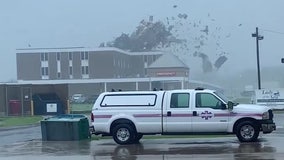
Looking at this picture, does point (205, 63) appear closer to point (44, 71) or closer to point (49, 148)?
point (44, 71)

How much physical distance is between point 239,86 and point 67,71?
39.9m

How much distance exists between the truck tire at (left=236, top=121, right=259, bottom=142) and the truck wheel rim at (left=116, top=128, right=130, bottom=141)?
12.5ft

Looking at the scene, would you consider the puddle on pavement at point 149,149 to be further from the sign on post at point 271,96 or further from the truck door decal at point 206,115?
the sign on post at point 271,96

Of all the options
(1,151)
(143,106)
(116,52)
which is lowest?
(1,151)

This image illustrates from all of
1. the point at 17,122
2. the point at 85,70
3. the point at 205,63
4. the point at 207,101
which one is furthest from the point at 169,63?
the point at 207,101

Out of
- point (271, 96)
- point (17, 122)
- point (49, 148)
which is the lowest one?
point (17, 122)

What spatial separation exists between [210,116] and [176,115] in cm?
114

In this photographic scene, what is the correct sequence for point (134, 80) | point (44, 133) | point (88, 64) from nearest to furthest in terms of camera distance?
1. point (44, 133)
2. point (134, 80)
3. point (88, 64)

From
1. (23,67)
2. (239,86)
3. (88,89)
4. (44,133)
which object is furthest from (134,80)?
(44,133)

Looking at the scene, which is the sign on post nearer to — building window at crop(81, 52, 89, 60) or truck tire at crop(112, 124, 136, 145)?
truck tire at crop(112, 124, 136, 145)

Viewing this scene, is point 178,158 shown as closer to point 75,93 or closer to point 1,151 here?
point 1,151

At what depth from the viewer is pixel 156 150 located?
18625 mm

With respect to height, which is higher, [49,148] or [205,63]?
[205,63]

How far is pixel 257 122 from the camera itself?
20172 millimetres
